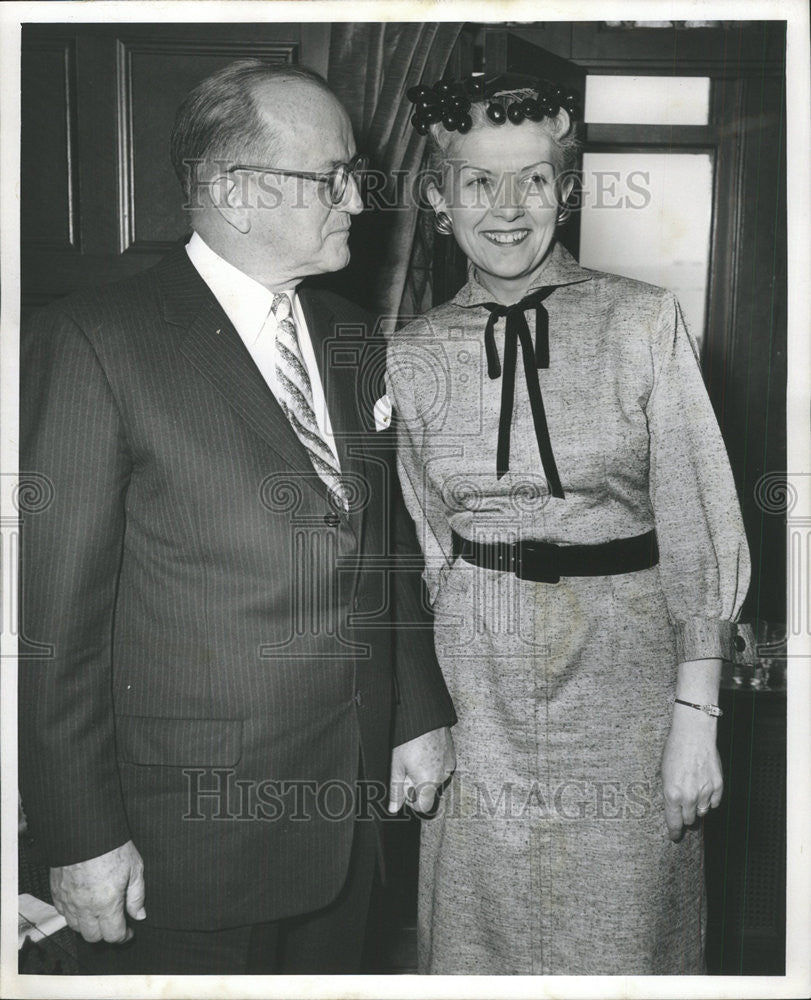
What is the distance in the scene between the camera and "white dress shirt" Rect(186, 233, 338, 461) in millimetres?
1249

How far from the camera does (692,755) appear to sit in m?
1.26

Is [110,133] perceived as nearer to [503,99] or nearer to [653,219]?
[503,99]

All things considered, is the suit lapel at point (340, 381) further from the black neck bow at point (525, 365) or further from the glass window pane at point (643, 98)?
the glass window pane at point (643, 98)

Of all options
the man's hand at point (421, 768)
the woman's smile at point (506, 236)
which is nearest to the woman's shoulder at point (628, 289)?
the woman's smile at point (506, 236)

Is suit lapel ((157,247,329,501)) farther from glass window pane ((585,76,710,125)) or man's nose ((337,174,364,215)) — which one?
glass window pane ((585,76,710,125))

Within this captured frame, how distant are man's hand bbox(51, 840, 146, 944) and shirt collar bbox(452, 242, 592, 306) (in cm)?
92

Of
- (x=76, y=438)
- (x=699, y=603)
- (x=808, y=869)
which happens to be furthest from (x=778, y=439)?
(x=76, y=438)

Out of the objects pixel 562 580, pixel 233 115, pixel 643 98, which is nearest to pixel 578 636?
pixel 562 580

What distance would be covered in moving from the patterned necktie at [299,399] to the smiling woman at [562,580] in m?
0.17

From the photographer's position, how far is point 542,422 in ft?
4.33

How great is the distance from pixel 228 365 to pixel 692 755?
829 millimetres

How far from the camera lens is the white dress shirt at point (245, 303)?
1.25 m

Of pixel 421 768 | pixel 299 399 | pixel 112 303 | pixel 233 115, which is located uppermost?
pixel 233 115

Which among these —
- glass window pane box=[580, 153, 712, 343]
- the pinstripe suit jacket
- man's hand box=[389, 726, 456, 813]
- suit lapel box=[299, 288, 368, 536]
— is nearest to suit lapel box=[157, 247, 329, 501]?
the pinstripe suit jacket
